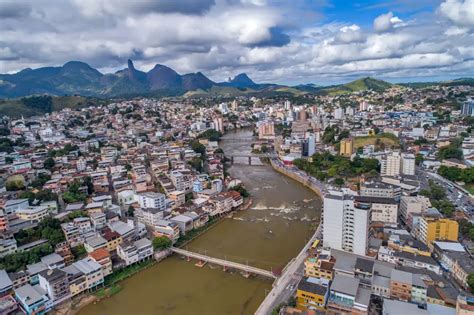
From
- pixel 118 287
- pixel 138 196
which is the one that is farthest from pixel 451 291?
pixel 138 196

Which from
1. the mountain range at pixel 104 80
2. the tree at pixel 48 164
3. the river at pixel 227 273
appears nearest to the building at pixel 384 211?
the river at pixel 227 273

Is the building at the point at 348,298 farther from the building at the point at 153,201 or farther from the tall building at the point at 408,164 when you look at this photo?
the tall building at the point at 408,164

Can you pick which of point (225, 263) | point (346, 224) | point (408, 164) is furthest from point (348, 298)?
point (408, 164)

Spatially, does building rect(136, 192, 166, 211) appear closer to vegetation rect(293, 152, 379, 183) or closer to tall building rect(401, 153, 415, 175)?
vegetation rect(293, 152, 379, 183)

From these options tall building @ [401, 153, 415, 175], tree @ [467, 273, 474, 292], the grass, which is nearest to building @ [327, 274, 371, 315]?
tree @ [467, 273, 474, 292]

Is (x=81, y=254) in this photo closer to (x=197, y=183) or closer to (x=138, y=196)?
(x=138, y=196)

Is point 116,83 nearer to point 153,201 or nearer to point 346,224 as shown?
point 153,201
